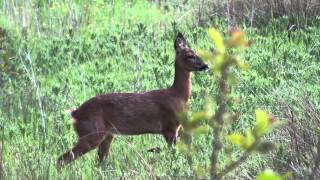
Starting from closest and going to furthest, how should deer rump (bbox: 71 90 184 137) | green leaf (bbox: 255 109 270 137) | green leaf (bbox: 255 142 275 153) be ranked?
green leaf (bbox: 255 142 275 153), green leaf (bbox: 255 109 270 137), deer rump (bbox: 71 90 184 137)

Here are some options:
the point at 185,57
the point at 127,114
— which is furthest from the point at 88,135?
the point at 185,57

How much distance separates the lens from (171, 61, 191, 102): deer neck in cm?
682

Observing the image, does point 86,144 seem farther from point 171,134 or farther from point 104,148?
point 171,134

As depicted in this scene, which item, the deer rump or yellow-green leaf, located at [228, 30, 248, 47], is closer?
yellow-green leaf, located at [228, 30, 248, 47]

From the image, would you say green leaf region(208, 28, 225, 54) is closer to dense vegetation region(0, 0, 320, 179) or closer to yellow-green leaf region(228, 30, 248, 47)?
yellow-green leaf region(228, 30, 248, 47)

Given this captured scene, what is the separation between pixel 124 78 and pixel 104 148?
2279mm

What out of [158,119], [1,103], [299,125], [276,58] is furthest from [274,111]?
[1,103]

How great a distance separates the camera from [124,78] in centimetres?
852

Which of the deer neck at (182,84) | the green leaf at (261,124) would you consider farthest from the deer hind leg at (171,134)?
the green leaf at (261,124)

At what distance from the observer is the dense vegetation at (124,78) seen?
16.4 feet

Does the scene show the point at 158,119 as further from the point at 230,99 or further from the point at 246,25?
the point at 230,99

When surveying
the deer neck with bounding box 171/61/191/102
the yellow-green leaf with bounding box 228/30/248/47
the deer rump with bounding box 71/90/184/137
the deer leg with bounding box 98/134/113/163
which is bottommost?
the deer leg with bounding box 98/134/113/163

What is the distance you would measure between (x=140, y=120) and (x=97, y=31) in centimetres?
429

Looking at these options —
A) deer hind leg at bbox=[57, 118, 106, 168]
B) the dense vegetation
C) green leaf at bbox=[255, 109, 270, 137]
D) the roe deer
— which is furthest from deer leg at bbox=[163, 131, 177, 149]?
green leaf at bbox=[255, 109, 270, 137]
